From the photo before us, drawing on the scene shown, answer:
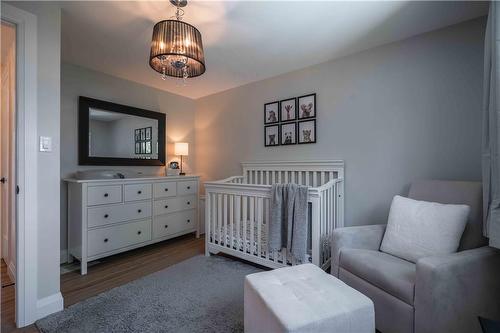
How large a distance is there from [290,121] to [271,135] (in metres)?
0.31

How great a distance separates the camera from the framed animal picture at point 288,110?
2830 mm

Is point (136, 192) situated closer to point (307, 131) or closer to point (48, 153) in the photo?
point (48, 153)

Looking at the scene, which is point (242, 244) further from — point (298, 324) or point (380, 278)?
point (298, 324)

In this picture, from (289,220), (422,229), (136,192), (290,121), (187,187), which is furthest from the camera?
(187,187)

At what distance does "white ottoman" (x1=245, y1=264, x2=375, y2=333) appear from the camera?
0.97 meters

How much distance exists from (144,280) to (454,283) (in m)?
2.20

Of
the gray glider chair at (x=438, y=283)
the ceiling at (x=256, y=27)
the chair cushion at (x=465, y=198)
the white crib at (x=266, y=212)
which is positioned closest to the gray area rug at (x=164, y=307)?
the white crib at (x=266, y=212)

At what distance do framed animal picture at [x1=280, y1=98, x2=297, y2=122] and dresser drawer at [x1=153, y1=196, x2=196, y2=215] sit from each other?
1654mm

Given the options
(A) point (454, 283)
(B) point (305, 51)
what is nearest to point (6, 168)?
(B) point (305, 51)

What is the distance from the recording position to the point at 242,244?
97.3 inches

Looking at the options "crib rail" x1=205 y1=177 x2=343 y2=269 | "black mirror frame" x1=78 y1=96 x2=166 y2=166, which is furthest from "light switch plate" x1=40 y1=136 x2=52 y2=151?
"crib rail" x1=205 y1=177 x2=343 y2=269

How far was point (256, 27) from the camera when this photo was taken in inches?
76.1

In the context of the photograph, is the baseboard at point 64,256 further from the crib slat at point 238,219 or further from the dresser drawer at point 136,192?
the crib slat at point 238,219

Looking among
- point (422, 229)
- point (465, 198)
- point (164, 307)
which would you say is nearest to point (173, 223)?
point (164, 307)
